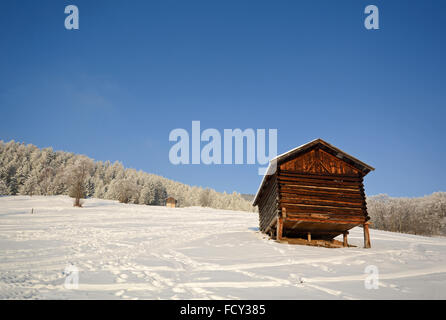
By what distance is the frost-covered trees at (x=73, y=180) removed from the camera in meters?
57.4

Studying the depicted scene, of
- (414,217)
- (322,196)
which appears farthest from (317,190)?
(414,217)

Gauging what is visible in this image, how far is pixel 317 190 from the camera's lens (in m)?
17.1

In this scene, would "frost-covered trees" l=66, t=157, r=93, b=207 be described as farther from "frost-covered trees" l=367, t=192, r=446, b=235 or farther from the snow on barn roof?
"frost-covered trees" l=367, t=192, r=446, b=235

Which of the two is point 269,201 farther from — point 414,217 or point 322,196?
point 414,217

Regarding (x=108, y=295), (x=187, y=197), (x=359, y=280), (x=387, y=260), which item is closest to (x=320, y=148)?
(x=387, y=260)

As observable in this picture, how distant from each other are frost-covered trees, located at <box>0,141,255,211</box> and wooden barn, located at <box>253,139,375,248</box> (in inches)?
1306

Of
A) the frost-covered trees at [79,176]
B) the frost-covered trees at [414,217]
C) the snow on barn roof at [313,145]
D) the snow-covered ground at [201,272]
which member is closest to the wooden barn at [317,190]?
the snow on barn roof at [313,145]

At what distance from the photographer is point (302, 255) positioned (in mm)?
12648

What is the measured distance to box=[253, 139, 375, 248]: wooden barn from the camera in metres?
16.6

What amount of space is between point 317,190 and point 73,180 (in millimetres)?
38194

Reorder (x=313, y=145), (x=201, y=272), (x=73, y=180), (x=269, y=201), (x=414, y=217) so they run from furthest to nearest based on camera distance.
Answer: (x=414, y=217) → (x=73, y=180) → (x=269, y=201) → (x=313, y=145) → (x=201, y=272)

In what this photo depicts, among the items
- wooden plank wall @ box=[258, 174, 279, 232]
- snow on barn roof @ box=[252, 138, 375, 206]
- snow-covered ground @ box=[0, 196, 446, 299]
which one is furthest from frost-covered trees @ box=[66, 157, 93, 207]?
snow on barn roof @ box=[252, 138, 375, 206]

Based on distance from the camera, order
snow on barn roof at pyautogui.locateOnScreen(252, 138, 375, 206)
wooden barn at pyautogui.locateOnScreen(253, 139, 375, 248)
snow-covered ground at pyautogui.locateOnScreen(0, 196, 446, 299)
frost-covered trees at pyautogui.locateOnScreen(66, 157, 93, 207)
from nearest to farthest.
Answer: snow-covered ground at pyautogui.locateOnScreen(0, 196, 446, 299), wooden barn at pyautogui.locateOnScreen(253, 139, 375, 248), snow on barn roof at pyautogui.locateOnScreen(252, 138, 375, 206), frost-covered trees at pyautogui.locateOnScreen(66, 157, 93, 207)

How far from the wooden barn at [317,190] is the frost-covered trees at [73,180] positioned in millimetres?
33184
